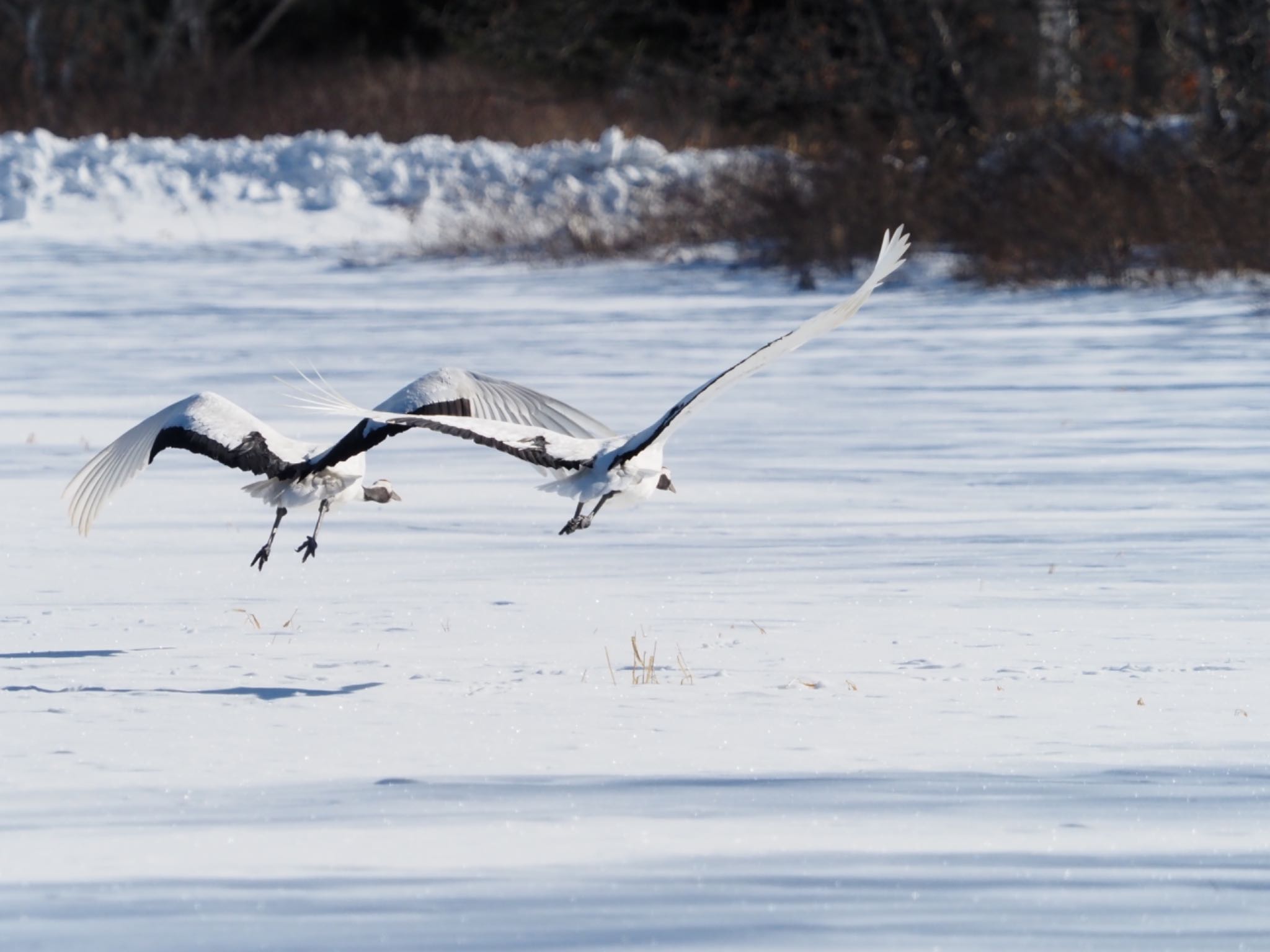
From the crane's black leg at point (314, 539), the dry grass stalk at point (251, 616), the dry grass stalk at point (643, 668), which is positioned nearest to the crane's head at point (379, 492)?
the crane's black leg at point (314, 539)

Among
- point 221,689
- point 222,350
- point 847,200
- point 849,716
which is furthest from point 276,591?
point 847,200

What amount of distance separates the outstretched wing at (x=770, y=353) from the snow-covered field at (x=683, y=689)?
0.62 meters

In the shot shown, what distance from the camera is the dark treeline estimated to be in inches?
752

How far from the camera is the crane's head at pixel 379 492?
7.24 metres

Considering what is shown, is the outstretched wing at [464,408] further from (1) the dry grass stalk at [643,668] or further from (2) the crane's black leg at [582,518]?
(1) the dry grass stalk at [643,668]

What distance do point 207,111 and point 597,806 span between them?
2868cm

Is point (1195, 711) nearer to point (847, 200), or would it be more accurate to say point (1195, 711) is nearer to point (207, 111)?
point (847, 200)

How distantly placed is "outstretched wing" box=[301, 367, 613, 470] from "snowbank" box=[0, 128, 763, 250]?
55.4 ft

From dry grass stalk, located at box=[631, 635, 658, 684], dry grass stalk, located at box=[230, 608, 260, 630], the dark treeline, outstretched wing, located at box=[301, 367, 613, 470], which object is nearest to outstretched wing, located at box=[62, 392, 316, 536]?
outstretched wing, located at box=[301, 367, 613, 470]

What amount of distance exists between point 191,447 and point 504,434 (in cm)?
111

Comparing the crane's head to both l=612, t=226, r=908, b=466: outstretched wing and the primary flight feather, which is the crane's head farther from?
l=612, t=226, r=908, b=466: outstretched wing

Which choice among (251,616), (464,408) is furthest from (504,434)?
(251,616)

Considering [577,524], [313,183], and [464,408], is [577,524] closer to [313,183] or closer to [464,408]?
[464,408]

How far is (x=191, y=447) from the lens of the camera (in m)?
6.59
